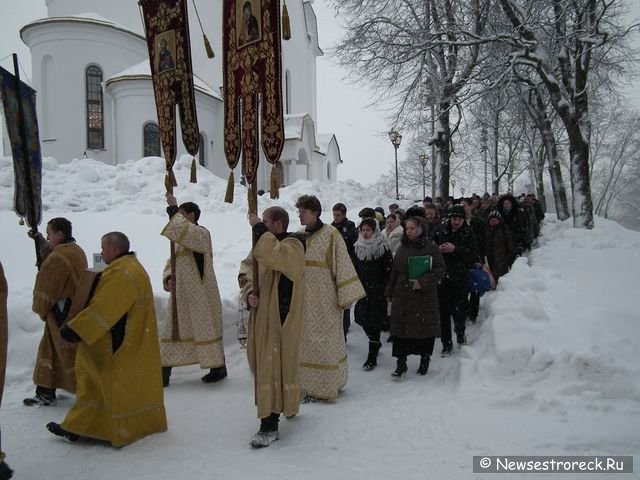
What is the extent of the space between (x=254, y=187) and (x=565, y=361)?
132 inches

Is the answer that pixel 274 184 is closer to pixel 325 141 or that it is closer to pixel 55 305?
pixel 55 305

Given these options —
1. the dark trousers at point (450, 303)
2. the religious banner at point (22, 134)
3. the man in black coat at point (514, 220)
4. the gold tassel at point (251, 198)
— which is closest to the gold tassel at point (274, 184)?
the gold tassel at point (251, 198)

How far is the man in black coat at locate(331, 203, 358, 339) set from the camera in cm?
698

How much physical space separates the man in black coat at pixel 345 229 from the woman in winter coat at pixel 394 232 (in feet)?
1.70

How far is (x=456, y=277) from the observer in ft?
20.6

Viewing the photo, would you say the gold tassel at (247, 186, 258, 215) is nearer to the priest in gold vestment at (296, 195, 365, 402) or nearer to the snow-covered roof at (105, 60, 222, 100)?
the priest in gold vestment at (296, 195, 365, 402)

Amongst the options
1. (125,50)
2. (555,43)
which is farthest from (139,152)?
(555,43)

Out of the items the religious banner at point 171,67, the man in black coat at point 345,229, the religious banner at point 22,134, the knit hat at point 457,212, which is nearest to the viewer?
the religious banner at point 22,134

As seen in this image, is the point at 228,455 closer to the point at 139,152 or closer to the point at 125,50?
the point at 139,152

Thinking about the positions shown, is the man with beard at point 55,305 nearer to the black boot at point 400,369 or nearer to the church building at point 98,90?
the black boot at point 400,369

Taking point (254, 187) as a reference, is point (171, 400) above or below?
below

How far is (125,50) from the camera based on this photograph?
86.0 ft

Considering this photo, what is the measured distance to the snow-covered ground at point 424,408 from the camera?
11.4ft

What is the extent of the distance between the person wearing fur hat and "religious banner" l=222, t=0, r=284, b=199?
2843mm
